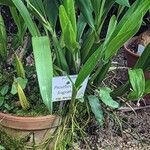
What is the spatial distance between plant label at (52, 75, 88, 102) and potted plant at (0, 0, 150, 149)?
0.04 ft

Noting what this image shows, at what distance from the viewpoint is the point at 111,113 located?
136cm

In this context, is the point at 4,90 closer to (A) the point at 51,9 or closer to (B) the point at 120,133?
(A) the point at 51,9

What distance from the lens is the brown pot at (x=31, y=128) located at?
1.16 metres

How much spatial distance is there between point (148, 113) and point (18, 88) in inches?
23.6

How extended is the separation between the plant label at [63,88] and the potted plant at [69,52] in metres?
0.01

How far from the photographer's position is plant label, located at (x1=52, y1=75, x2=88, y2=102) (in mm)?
1129

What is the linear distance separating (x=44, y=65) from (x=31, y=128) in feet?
0.71

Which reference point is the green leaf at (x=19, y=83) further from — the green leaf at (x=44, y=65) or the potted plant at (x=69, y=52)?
the green leaf at (x=44, y=65)

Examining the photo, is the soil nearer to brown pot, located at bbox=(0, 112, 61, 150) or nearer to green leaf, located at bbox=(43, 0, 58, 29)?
brown pot, located at bbox=(0, 112, 61, 150)

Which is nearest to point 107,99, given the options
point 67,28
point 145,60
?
point 145,60

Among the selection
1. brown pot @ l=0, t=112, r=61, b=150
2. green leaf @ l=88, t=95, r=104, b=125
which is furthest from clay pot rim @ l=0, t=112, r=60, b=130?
green leaf @ l=88, t=95, r=104, b=125

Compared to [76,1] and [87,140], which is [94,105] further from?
[76,1]

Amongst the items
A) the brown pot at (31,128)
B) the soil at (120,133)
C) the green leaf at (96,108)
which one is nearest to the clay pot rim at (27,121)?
the brown pot at (31,128)

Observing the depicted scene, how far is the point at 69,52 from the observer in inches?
47.5
